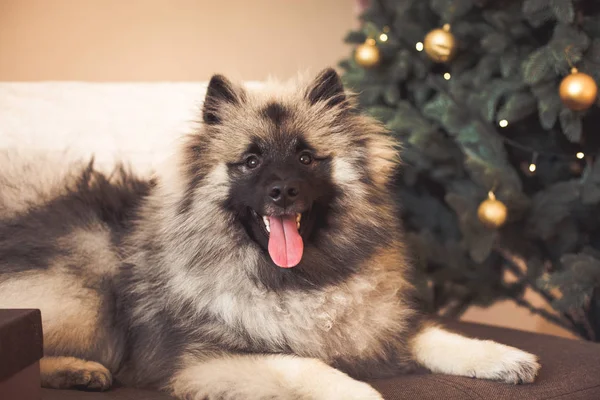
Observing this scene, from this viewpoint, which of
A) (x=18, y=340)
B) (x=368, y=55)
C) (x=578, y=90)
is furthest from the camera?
(x=368, y=55)

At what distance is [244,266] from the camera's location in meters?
1.90

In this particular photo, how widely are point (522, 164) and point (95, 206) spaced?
2107 millimetres

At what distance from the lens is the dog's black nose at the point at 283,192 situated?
1.73m

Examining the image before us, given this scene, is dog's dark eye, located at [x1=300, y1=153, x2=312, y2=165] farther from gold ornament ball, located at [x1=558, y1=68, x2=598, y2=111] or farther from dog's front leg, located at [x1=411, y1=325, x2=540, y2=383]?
gold ornament ball, located at [x1=558, y1=68, x2=598, y2=111]

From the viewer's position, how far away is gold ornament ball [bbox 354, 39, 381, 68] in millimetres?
3045

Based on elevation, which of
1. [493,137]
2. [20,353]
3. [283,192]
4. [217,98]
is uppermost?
[217,98]

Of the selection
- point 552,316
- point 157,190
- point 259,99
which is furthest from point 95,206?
point 552,316

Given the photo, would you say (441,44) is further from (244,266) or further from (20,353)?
(20,353)

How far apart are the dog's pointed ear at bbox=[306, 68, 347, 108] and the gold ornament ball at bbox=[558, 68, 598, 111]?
3.18 ft

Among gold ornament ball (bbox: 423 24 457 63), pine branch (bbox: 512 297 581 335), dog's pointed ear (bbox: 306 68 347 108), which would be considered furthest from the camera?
pine branch (bbox: 512 297 581 335)

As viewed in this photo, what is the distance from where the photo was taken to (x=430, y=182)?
340cm

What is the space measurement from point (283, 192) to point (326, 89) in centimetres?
54

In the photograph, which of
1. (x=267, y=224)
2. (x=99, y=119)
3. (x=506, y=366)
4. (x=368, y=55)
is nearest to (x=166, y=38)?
(x=99, y=119)

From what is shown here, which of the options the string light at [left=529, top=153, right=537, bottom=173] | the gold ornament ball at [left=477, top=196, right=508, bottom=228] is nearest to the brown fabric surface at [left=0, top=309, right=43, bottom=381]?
the gold ornament ball at [left=477, top=196, right=508, bottom=228]
